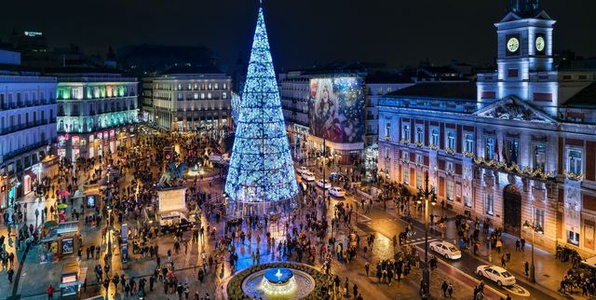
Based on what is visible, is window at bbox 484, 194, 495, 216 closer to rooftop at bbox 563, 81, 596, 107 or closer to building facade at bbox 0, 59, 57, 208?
rooftop at bbox 563, 81, 596, 107

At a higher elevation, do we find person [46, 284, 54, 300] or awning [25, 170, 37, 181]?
awning [25, 170, 37, 181]

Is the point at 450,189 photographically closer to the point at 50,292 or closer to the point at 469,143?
the point at 469,143

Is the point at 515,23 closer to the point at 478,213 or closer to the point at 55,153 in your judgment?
the point at 478,213

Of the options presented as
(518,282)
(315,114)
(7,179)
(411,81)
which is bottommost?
(518,282)

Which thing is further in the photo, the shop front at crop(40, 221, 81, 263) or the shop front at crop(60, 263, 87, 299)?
the shop front at crop(40, 221, 81, 263)

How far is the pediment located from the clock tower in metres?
0.44

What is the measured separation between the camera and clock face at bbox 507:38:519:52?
37.5 metres

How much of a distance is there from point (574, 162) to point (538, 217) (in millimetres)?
5085

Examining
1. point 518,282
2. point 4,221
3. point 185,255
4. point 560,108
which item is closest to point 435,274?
point 518,282

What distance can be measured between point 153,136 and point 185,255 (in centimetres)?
7291

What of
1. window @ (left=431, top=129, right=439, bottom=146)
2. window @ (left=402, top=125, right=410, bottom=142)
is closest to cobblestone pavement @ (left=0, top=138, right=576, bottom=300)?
window @ (left=431, top=129, right=439, bottom=146)

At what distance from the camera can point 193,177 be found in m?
60.4

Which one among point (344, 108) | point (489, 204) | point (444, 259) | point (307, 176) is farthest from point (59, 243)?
point (344, 108)

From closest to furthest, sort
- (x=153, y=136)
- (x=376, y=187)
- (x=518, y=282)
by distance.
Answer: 1. (x=518, y=282)
2. (x=376, y=187)
3. (x=153, y=136)
